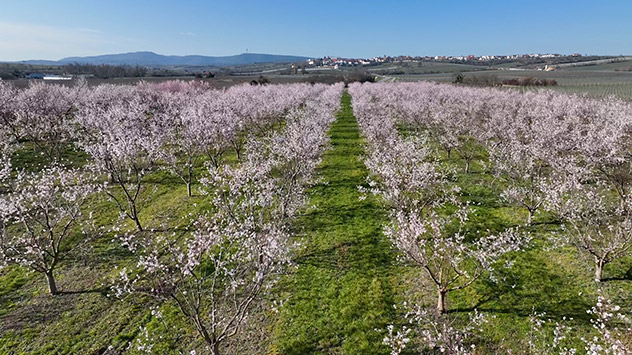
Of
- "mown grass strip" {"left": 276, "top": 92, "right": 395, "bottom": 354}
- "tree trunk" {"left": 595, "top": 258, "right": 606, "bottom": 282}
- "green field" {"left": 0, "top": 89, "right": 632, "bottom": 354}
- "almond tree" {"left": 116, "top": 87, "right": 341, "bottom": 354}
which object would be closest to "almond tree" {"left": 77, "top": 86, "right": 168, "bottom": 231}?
"green field" {"left": 0, "top": 89, "right": 632, "bottom": 354}

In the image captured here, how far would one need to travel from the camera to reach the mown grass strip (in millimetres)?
14047

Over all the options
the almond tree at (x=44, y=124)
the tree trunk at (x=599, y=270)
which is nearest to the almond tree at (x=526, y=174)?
the tree trunk at (x=599, y=270)

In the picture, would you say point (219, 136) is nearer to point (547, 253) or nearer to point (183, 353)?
point (183, 353)

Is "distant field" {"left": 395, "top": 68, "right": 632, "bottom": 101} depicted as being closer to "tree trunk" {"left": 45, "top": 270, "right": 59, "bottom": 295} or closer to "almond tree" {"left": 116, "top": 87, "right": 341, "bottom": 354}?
Answer: "almond tree" {"left": 116, "top": 87, "right": 341, "bottom": 354}

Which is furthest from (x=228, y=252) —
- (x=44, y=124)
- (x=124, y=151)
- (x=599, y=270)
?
(x=44, y=124)

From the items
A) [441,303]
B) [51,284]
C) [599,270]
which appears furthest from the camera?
[51,284]

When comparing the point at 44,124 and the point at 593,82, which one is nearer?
the point at 44,124

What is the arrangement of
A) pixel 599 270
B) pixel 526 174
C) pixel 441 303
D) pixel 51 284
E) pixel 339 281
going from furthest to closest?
pixel 526 174 → pixel 339 281 → pixel 51 284 → pixel 599 270 → pixel 441 303

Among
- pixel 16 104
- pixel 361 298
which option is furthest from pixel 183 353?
pixel 16 104

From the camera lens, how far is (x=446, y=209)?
26.3 meters

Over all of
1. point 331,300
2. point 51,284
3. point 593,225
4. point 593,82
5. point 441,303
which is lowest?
point 331,300

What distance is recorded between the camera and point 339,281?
17.9 meters

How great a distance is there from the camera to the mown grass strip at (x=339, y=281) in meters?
14.0

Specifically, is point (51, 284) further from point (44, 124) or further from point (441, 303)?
point (44, 124)
